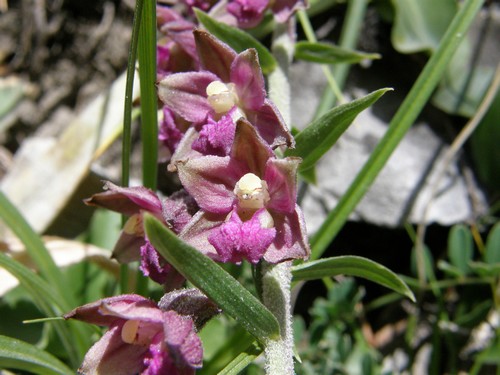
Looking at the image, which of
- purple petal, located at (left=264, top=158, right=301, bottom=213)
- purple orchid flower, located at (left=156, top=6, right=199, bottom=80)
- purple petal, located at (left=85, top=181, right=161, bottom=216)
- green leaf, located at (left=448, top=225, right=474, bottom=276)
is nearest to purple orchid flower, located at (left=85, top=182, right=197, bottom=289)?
purple petal, located at (left=85, top=181, right=161, bottom=216)

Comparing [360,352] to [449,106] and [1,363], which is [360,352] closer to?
A: [449,106]

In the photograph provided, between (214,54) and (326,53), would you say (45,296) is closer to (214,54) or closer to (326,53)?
(214,54)

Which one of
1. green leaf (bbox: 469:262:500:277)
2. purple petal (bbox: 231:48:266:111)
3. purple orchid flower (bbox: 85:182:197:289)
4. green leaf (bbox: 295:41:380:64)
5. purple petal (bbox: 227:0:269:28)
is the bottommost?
green leaf (bbox: 469:262:500:277)

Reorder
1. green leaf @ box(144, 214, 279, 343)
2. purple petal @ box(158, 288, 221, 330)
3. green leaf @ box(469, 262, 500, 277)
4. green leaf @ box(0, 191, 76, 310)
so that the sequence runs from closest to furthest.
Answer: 1. green leaf @ box(144, 214, 279, 343)
2. purple petal @ box(158, 288, 221, 330)
3. green leaf @ box(0, 191, 76, 310)
4. green leaf @ box(469, 262, 500, 277)

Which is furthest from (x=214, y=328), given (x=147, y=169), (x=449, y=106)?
(x=449, y=106)

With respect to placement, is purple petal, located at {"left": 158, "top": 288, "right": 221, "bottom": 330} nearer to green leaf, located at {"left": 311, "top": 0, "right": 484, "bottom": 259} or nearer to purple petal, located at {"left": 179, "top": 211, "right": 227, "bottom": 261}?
purple petal, located at {"left": 179, "top": 211, "right": 227, "bottom": 261}

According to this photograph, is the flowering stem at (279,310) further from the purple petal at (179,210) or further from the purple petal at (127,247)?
the purple petal at (127,247)
